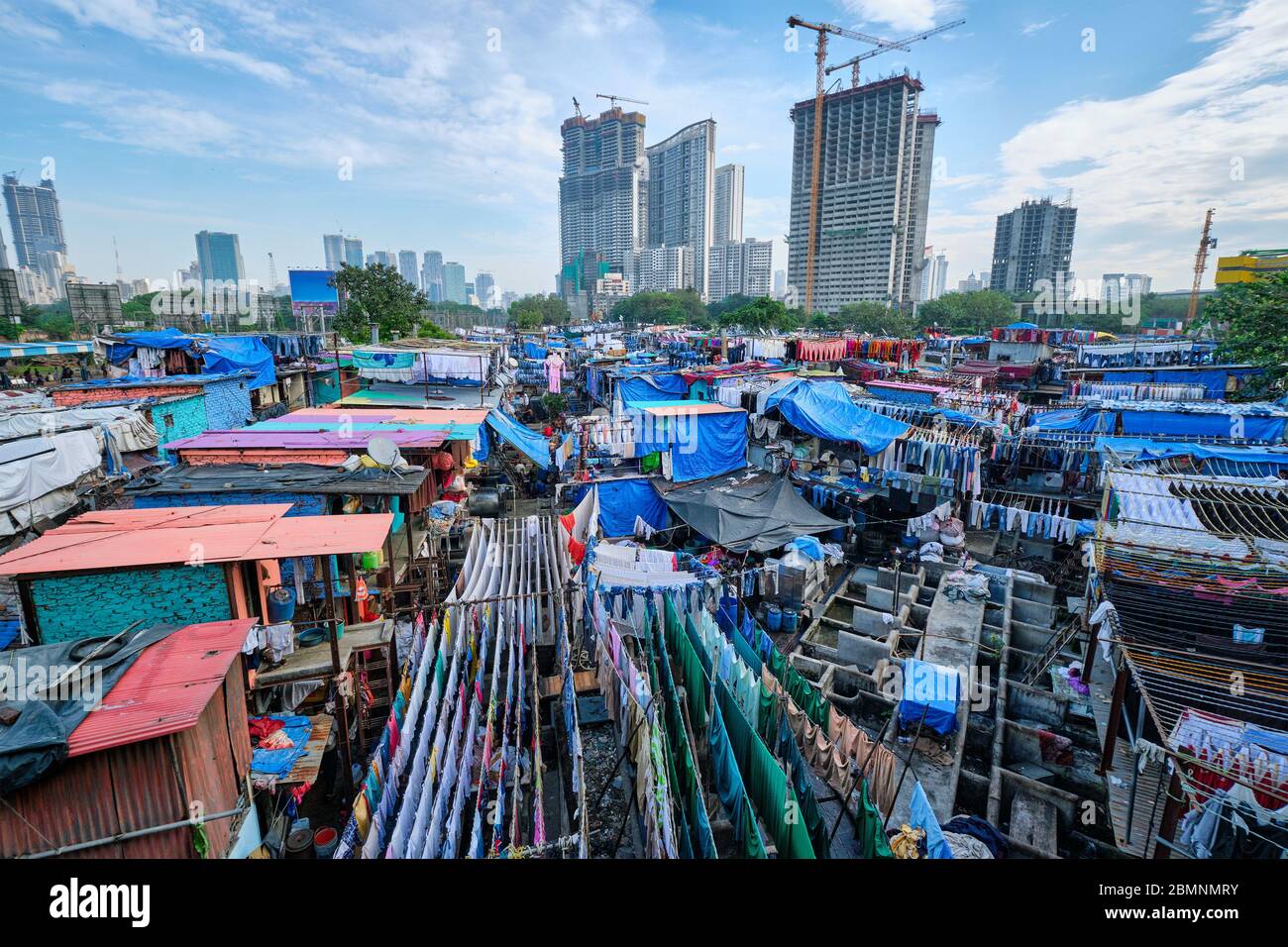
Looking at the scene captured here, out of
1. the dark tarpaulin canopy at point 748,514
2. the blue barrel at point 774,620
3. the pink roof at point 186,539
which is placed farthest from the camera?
the dark tarpaulin canopy at point 748,514

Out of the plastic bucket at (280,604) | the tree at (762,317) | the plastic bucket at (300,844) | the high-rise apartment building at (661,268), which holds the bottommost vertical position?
the plastic bucket at (300,844)

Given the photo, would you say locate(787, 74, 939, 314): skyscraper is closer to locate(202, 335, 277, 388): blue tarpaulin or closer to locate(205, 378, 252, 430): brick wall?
locate(202, 335, 277, 388): blue tarpaulin

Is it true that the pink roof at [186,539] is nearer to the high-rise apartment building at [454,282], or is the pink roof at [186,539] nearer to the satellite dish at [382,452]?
the satellite dish at [382,452]

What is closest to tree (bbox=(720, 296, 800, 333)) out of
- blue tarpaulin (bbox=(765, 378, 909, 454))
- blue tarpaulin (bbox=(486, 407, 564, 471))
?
blue tarpaulin (bbox=(765, 378, 909, 454))

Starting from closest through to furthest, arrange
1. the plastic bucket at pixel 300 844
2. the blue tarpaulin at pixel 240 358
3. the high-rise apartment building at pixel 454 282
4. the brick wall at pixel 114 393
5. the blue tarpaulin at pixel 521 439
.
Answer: the plastic bucket at pixel 300 844
the blue tarpaulin at pixel 521 439
the brick wall at pixel 114 393
the blue tarpaulin at pixel 240 358
the high-rise apartment building at pixel 454 282

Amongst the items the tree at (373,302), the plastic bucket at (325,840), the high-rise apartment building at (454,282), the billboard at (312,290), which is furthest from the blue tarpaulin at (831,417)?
the high-rise apartment building at (454,282)

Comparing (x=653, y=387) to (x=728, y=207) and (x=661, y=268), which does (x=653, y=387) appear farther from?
(x=728, y=207)

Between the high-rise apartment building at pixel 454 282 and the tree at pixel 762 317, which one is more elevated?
the high-rise apartment building at pixel 454 282

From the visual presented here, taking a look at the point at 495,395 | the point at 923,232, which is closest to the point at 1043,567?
the point at 495,395
